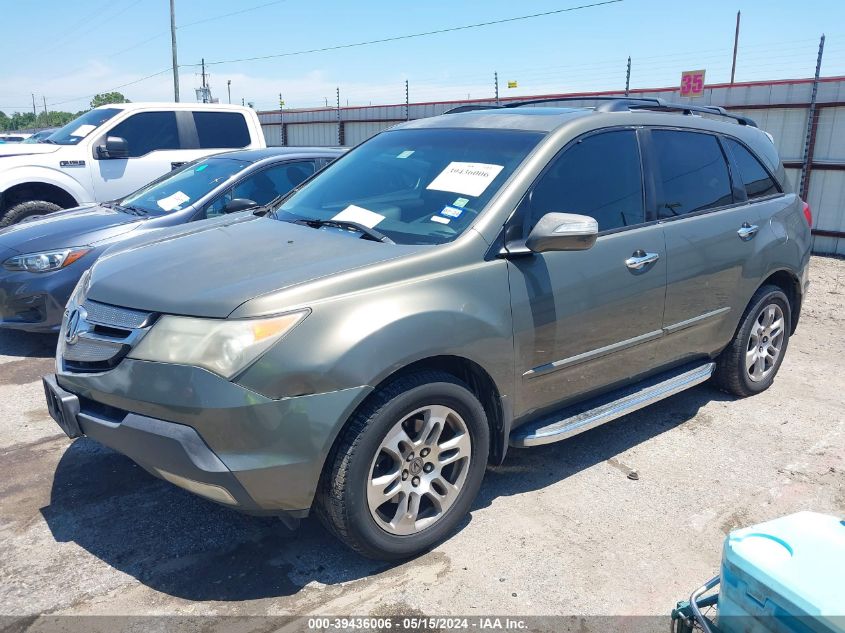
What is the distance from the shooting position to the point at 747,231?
14.3 ft

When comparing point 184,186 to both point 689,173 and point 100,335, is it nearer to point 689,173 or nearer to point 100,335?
point 100,335

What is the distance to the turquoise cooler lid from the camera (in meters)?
1.66

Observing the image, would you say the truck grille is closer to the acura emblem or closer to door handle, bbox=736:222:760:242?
the acura emblem

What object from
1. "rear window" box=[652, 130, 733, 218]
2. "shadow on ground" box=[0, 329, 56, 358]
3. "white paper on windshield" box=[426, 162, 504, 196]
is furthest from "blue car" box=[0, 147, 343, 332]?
"rear window" box=[652, 130, 733, 218]

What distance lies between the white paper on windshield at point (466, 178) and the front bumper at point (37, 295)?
3.22 m

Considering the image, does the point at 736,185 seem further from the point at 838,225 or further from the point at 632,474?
the point at 838,225

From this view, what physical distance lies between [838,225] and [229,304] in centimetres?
1026

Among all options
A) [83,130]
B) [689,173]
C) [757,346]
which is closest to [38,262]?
[83,130]

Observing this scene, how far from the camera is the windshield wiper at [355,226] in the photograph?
3167 mm

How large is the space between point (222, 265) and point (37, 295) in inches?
118

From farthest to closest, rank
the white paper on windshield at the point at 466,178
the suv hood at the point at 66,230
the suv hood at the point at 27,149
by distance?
the suv hood at the point at 27,149, the suv hood at the point at 66,230, the white paper on windshield at the point at 466,178

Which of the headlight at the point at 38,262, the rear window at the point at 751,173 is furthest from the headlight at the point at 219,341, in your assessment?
the rear window at the point at 751,173

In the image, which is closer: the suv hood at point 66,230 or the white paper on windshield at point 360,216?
the white paper on windshield at point 360,216

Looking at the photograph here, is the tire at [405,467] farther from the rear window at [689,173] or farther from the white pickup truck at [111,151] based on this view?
the white pickup truck at [111,151]
